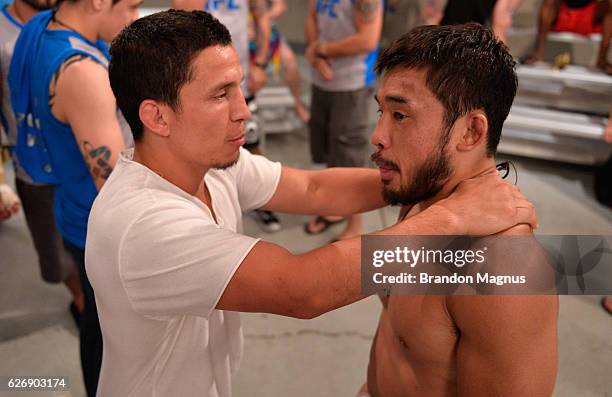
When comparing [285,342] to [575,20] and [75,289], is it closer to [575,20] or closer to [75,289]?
[75,289]

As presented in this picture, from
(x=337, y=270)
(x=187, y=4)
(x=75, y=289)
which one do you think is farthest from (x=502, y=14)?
(x=337, y=270)

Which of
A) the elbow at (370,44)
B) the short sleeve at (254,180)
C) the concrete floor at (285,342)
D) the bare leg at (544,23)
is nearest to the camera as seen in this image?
the short sleeve at (254,180)

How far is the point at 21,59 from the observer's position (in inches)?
69.1

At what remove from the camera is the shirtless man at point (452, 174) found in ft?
3.28

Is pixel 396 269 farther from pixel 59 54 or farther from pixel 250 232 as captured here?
pixel 250 232

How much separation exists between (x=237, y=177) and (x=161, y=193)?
0.39 m

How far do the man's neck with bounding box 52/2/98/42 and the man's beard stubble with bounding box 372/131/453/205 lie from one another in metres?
1.08

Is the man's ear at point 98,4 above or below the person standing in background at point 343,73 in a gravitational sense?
above

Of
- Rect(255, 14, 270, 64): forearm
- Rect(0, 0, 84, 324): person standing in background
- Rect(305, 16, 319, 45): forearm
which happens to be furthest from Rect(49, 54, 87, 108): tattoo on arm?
Rect(255, 14, 270, 64): forearm

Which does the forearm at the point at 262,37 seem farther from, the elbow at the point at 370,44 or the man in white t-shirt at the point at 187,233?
the man in white t-shirt at the point at 187,233

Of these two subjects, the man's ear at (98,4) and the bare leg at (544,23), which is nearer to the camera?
the man's ear at (98,4)

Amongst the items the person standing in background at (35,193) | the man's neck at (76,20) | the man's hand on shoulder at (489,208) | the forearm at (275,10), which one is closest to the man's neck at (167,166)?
the man's hand on shoulder at (489,208)

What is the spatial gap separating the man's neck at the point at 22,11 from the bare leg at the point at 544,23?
3.90m

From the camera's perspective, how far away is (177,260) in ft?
3.18
